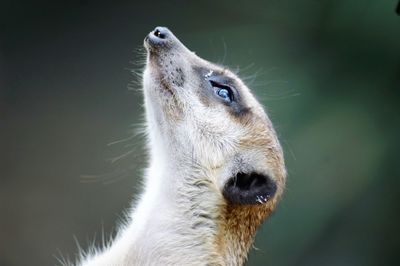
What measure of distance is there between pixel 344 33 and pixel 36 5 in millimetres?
2733

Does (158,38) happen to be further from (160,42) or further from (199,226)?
(199,226)

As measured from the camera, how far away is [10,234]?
568 centimetres

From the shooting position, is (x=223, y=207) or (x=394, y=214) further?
(x=394, y=214)

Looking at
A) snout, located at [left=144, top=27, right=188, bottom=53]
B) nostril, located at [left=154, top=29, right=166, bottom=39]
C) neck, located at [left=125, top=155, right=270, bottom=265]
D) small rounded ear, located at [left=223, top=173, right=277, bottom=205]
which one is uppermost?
nostril, located at [left=154, top=29, right=166, bottom=39]

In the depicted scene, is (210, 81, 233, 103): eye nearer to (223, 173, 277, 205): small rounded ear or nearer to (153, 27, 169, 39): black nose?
(153, 27, 169, 39): black nose

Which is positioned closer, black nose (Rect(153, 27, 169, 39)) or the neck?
the neck

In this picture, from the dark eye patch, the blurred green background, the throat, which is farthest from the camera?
the blurred green background

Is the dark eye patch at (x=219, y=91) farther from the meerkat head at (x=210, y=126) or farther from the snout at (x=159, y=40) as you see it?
the snout at (x=159, y=40)

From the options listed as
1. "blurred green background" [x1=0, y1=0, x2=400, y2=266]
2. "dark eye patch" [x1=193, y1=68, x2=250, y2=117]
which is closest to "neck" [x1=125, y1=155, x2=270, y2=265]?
"dark eye patch" [x1=193, y1=68, x2=250, y2=117]

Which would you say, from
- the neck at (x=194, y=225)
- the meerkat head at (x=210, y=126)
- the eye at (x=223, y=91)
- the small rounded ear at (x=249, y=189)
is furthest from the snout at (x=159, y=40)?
the small rounded ear at (x=249, y=189)

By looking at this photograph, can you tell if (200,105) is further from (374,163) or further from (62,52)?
(374,163)

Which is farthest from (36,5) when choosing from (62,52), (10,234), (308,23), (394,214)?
(394,214)

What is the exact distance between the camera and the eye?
3.74 m

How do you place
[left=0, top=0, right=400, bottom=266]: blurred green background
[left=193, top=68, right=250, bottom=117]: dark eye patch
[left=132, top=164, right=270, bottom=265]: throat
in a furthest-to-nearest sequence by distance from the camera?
[left=0, top=0, right=400, bottom=266]: blurred green background < [left=193, top=68, right=250, bottom=117]: dark eye patch < [left=132, top=164, right=270, bottom=265]: throat
